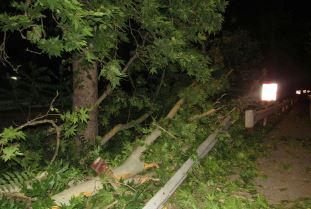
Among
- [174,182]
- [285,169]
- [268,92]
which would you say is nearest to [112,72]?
[174,182]

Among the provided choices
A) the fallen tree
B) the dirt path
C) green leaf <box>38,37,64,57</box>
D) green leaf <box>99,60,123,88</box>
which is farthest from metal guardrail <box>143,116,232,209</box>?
green leaf <box>38,37,64,57</box>

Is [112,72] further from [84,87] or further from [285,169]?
[285,169]

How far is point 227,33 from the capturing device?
18984 mm

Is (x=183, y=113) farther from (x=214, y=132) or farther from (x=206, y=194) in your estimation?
(x=206, y=194)

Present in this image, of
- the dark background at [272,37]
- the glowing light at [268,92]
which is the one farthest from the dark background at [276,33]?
the glowing light at [268,92]

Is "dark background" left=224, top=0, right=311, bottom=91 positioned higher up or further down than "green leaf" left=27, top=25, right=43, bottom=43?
higher up

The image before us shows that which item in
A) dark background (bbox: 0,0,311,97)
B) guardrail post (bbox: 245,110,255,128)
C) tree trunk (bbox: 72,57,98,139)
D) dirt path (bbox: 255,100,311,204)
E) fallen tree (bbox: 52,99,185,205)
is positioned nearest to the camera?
fallen tree (bbox: 52,99,185,205)

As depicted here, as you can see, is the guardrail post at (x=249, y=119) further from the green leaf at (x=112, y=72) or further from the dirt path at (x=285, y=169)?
the green leaf at (x=112, y=72)

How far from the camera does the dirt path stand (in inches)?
258

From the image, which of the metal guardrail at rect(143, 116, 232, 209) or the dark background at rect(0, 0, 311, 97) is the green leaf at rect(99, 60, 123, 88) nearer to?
the metal guardrail at rect(143, 116, 232, 209)

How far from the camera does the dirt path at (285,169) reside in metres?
6.56

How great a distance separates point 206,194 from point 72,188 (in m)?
2.37

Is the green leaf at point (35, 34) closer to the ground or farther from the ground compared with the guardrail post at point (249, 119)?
closer to the ground

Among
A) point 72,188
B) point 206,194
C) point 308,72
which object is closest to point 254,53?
point 206,194
